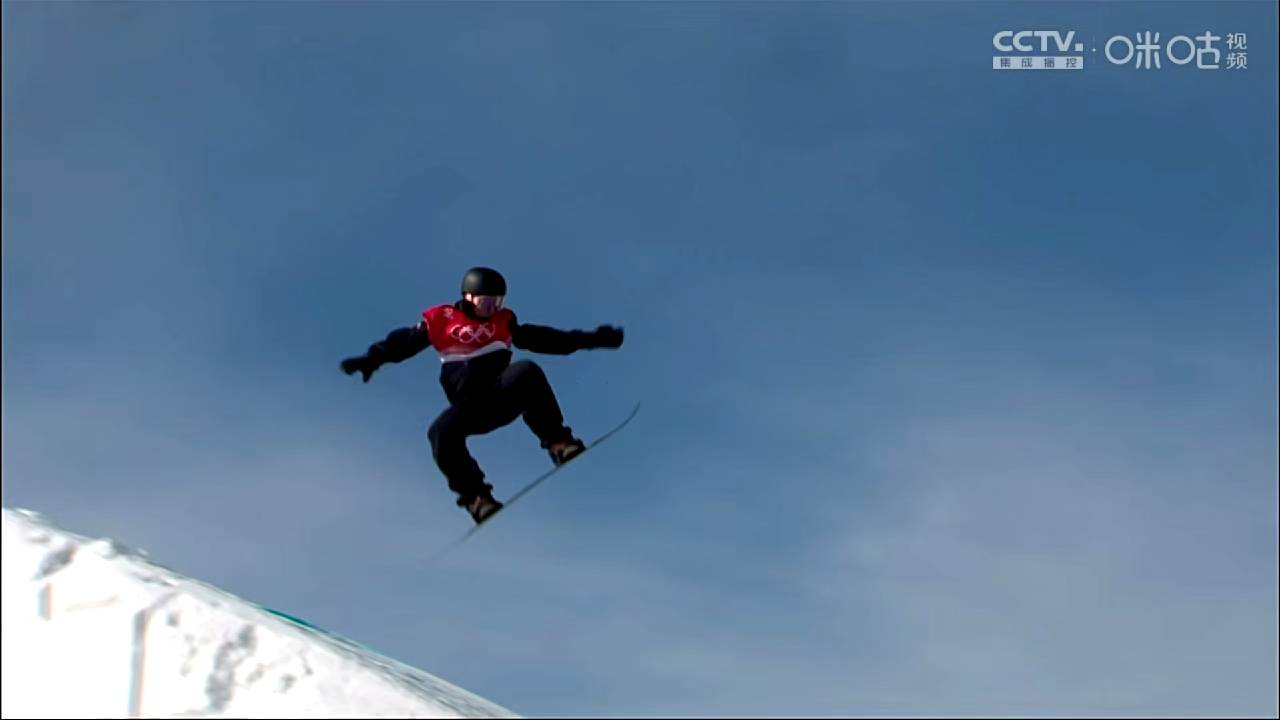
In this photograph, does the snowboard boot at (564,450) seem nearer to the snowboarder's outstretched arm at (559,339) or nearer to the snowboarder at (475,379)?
the snowboarder at (475,379)

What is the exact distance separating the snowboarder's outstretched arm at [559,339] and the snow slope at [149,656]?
5.10 m

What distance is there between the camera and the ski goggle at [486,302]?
1255 centimetres

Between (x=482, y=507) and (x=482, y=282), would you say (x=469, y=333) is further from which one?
(x=482, y=507)

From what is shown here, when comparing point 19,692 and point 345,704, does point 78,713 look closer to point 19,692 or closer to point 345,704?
point 19,692

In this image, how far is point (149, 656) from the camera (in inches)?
311

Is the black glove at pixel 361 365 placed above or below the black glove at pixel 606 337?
below

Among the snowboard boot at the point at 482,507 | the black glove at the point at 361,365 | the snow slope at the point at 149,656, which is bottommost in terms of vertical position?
the snow slope at the point at 149,656

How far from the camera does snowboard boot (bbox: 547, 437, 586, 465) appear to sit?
1266cm

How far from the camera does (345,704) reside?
7.72 meters

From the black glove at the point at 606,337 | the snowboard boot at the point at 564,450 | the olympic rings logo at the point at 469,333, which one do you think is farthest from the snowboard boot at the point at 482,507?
the black glove at the point at 606,337

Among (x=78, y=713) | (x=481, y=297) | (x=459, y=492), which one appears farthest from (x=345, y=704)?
(x=481, y=297)

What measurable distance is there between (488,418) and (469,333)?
0.80 m

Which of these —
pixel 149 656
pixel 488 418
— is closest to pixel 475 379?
pixel 488 418

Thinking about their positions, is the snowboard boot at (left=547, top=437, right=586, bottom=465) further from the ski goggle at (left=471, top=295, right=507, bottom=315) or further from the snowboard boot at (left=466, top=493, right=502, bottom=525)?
the ski goggle at (left=471, top=295, right=507, bottom=315)
